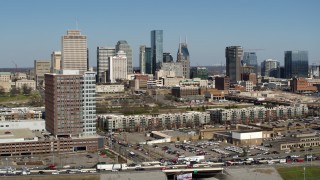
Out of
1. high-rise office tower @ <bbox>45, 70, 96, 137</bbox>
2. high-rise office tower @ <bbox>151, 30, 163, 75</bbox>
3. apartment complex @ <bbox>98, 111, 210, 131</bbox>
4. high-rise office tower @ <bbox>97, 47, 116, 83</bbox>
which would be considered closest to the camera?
high-rise office tower @ <bbox>45, 70, 96, 137</bbox>

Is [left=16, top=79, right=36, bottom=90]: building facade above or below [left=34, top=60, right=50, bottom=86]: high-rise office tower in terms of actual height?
below

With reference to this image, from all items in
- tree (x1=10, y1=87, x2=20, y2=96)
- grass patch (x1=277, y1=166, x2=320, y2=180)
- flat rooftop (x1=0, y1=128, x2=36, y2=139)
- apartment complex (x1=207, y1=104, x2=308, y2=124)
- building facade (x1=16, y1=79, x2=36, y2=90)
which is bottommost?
grass patch (x1=277, y1=166, x2=320, y2=180)

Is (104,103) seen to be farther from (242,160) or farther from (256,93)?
(242,160)

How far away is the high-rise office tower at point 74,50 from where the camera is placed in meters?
56.6

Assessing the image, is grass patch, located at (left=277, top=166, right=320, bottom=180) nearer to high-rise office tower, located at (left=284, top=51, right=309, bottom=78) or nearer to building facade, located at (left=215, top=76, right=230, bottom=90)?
building facade, located at (left=215, top=76, right=230, bottom=90)

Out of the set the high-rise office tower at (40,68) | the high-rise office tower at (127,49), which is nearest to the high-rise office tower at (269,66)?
the high-rise office tower at (127,49)

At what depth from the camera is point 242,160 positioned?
20.8 meters

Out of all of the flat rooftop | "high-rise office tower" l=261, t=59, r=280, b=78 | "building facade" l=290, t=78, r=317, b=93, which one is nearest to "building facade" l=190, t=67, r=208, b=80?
"high-rise office tower" l=261, t=59, r=280, b=78

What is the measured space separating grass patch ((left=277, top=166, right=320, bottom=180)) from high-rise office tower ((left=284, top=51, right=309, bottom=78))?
58.6m

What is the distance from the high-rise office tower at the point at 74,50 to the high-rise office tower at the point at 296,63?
1277 inches

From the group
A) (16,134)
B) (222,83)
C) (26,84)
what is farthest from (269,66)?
(16,134)

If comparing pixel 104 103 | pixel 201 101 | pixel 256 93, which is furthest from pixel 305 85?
pixel 104 103

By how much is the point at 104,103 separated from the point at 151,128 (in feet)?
45.7

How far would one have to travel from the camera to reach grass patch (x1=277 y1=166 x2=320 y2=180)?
18188 mm
